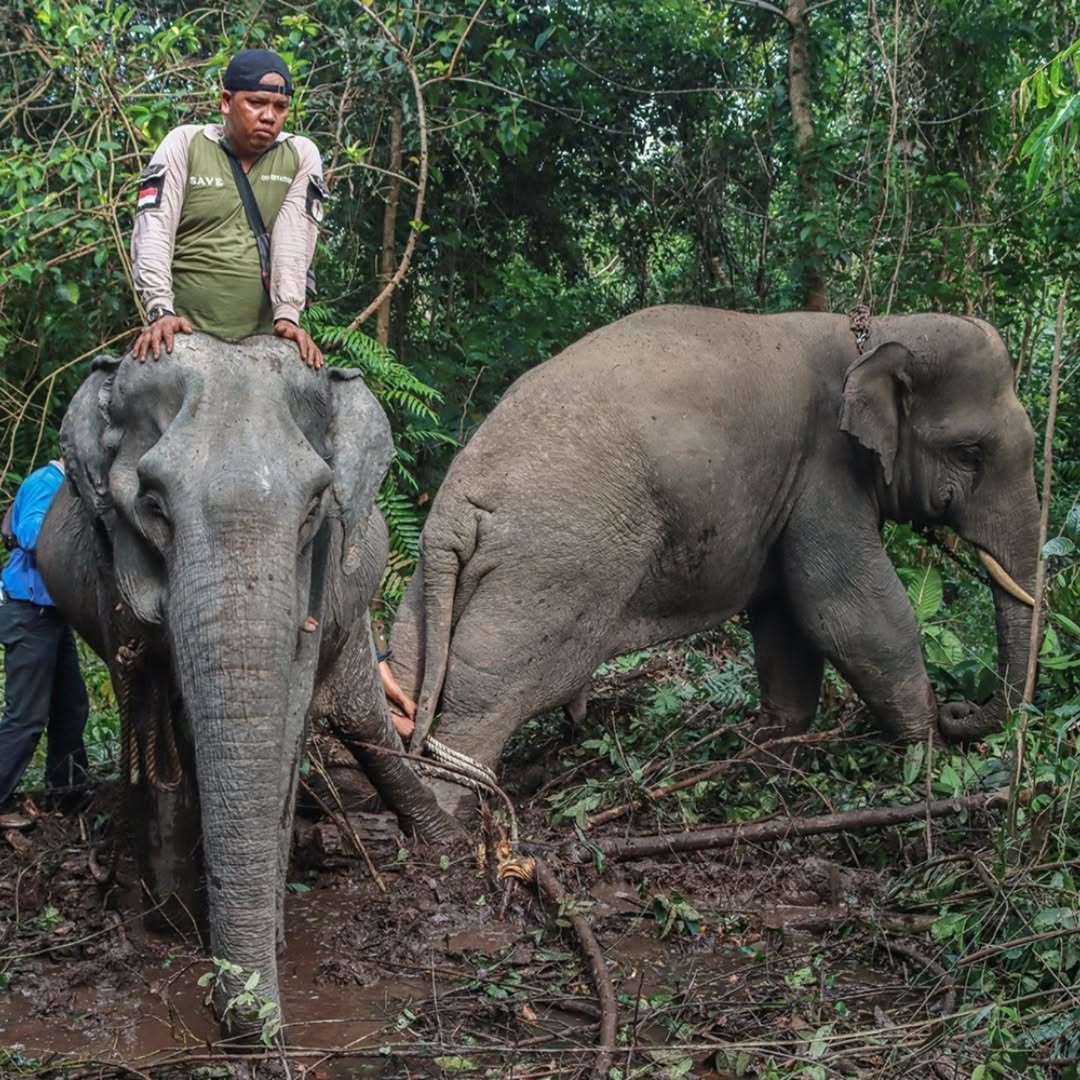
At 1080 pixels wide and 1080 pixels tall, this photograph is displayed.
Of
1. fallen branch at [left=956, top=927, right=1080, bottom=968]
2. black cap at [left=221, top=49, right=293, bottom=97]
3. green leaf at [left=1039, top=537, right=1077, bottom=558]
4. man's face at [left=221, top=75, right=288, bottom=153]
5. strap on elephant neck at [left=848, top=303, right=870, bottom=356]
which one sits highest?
black cap at [left=221, top=49, right=293, bottom=97]

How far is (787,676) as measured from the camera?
23.6 ft

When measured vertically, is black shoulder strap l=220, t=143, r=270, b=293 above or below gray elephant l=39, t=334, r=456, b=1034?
above

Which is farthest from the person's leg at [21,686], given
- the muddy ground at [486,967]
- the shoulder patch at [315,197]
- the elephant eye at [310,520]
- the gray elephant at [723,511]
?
the elephant eye at [310,520]

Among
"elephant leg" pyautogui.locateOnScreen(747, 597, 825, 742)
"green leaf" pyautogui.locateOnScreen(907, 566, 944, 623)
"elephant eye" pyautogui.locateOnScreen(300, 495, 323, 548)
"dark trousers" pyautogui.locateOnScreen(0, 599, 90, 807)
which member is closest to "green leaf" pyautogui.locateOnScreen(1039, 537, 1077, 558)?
"elephant eye" pyautogui.locateOnScreen(300, 495, 323, 548)

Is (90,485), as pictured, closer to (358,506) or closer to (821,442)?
(358,506)

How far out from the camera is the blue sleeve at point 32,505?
547 cm

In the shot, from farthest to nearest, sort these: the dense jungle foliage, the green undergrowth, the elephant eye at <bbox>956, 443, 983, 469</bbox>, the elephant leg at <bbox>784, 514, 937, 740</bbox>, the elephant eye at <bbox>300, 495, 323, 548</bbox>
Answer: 1. the dense jungle foliage
2. the elephant eye at <bbox>956, 443, 983, 469</bbox>
3. the elephant leg at <bbox>784, 514, 937, 740</bbox>
4. the elephant eye at <bbox>300, 495, 323, 548</bbox>
5. the green undergrowth

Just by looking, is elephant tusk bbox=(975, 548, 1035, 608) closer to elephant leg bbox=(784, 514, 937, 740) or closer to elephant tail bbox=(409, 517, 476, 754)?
elephant leg bbox=(784, 514, 937, 740)

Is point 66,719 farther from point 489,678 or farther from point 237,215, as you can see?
point 237,215

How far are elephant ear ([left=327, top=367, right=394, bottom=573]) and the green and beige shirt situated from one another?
0.87 feet

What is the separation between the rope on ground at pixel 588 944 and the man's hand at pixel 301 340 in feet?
5.93

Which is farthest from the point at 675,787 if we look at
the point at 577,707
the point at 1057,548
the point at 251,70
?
the point at 251,70

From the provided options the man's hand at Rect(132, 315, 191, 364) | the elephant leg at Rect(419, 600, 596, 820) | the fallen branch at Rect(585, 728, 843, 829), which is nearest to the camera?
the man's hand at Rect(132, 315, 191, 364)

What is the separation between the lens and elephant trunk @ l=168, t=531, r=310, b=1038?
358 cm
